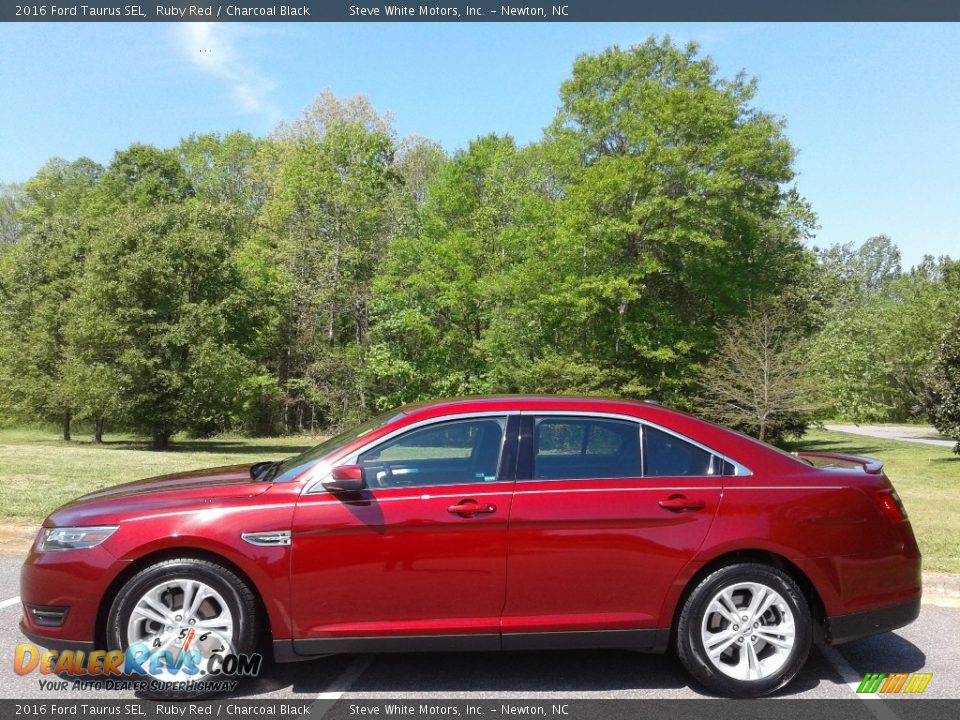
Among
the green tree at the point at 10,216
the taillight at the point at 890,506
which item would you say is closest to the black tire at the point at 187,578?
the taillight at the point at 890,506

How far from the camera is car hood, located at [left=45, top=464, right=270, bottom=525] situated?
460cm

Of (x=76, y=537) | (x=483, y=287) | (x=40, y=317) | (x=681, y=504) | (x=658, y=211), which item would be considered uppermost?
(x=658, y=211)

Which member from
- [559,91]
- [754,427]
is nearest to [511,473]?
[754,427]

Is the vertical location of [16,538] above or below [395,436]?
below

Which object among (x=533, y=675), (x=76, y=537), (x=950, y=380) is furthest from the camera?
(x=950, y=380)

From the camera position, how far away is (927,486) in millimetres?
17531

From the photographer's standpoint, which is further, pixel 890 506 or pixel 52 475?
pixel 52 475

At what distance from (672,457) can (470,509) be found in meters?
1.25

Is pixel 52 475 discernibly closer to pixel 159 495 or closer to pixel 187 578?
pixel 159 495

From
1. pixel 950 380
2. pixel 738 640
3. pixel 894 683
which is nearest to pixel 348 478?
pixel 738 640

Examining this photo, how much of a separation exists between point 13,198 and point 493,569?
243 ft

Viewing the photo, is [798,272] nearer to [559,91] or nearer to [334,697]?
[559,91]

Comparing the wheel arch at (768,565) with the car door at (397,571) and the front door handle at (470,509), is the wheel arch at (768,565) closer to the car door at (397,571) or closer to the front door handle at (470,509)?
the car door at (397,571)

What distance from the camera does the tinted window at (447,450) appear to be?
15.4 ft
